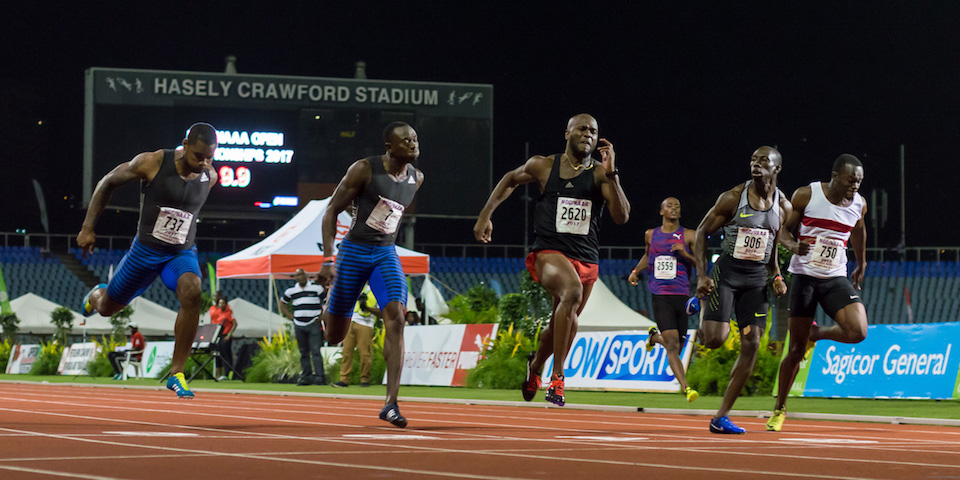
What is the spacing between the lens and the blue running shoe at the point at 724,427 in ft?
25.0

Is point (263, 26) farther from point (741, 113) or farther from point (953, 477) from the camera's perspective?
point (953, 477)

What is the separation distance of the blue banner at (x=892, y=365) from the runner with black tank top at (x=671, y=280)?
94.6 inches

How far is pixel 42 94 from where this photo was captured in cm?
4869

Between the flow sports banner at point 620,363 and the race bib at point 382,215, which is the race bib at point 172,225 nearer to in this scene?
the race bib at point 382,215

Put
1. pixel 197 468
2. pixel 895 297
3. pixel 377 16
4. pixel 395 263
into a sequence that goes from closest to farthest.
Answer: pixel 197 468 < pixel 395 263 < pixel 895 297 < pixel 377 16

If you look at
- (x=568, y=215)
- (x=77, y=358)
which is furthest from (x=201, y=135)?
(x=77, y=358)

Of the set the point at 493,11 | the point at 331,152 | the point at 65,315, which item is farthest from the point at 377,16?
the point at 65,315

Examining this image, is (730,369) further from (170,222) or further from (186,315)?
(170,222)

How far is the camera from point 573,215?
8578mm

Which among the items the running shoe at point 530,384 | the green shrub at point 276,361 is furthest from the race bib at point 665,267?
the green shrub at point 276,361

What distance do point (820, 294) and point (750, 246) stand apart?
715 millimetres

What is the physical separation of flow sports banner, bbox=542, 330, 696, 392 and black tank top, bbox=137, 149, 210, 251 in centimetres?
769

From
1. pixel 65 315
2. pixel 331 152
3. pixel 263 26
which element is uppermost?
pixel 263 26

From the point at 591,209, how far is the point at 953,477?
13.8 ft
